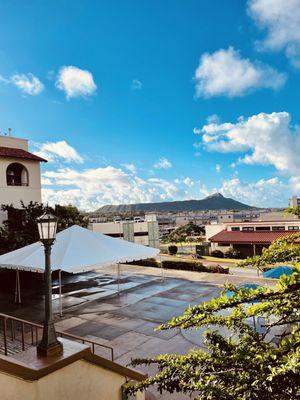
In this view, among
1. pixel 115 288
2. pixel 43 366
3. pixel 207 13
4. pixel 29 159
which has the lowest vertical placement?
pixel 115 288

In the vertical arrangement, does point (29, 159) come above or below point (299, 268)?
above

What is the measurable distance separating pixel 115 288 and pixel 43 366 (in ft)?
40.9

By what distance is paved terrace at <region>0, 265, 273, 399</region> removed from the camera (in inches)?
382

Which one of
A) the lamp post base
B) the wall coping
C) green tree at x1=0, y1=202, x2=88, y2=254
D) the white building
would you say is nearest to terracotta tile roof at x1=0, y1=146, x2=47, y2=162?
the white building

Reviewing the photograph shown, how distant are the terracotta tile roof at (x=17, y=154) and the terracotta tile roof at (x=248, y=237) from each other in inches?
Result: 938

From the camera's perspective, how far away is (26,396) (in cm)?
455

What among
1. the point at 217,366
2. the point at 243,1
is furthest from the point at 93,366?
the point at 243,1

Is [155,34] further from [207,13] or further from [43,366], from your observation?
[43,366]

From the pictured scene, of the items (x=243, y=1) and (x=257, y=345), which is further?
(x=243, y=1)

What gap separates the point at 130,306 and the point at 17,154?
13.5 m

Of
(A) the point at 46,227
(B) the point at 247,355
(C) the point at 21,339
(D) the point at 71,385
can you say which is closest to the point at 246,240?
(C) the point at 21,339

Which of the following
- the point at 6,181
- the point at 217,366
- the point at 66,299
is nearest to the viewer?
the point at 217,366

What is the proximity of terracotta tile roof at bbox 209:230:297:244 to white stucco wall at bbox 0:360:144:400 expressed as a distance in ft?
98.9

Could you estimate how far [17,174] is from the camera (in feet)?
71.7
